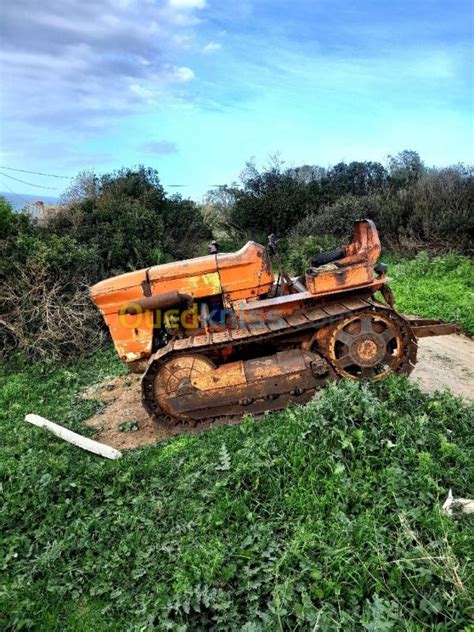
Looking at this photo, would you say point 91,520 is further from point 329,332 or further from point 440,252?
point 440,252

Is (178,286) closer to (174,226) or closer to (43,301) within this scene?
(43,301)

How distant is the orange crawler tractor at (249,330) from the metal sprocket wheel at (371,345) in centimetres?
1

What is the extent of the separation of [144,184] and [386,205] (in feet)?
26.8

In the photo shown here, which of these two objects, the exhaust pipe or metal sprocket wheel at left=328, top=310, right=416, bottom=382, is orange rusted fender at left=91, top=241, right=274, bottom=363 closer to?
the exhaust pipe

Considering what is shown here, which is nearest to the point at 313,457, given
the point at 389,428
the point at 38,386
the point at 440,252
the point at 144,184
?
the point at 389,428

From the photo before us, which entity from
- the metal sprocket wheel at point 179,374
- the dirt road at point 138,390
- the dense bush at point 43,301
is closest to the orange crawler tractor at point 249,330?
the metal sprocket wheel at point 179,374

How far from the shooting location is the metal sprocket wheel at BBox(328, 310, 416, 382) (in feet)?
17.3

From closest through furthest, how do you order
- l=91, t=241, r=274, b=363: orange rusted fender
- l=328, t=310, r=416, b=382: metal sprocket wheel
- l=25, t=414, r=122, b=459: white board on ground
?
l=25, t=414, r=122, b=459: white board on ground, l=328, t=310, r=416, b=382: metal sprocket wheel, l=91, t=241, r=274, b=363: orange rusted fender

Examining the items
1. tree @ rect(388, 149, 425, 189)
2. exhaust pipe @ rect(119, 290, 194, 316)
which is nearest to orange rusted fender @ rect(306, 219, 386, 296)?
exhaust pipe @ rect(119, 290, 194, 316)

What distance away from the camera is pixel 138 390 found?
6.79 meters

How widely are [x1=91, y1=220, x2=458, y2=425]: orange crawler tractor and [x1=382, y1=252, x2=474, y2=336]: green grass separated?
141 inches

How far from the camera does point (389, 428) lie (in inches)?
163

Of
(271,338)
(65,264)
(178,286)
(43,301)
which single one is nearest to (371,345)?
(271,338)

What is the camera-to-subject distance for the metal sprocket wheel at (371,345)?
5273 mm
